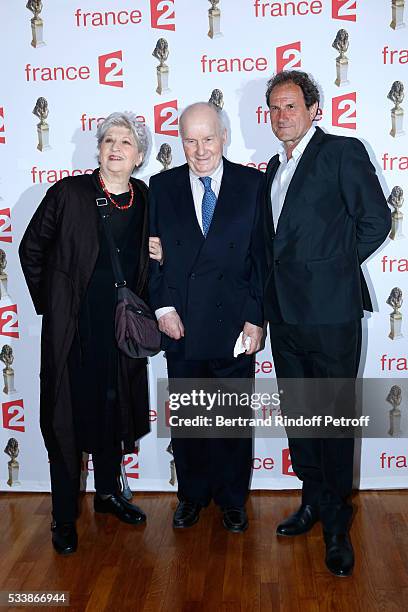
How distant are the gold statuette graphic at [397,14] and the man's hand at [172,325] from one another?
1607 mm

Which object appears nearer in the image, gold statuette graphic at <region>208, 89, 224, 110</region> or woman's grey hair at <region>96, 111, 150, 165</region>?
woman's grey hair at <region>96, 111, 150, 165</region>

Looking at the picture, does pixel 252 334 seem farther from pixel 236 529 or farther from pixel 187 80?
pixel 187 80

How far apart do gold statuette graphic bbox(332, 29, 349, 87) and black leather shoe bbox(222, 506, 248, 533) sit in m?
1.93

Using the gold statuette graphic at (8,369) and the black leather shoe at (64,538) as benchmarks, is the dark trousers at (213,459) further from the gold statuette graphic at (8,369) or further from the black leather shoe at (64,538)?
the gold statuette graphic at (8,369)

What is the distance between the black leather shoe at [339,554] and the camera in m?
2.82

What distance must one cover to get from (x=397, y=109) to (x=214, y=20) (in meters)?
0.91

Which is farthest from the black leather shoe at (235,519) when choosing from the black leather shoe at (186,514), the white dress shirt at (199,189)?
the white dress shirt at (199,189)

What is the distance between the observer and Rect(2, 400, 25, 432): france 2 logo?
3672 mm

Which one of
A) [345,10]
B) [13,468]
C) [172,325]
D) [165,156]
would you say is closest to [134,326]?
[172,325]

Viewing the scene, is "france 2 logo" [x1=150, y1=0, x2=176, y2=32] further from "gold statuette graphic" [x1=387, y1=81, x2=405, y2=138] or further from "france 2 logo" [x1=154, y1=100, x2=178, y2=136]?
"gold statuette graphic" [x1=387, y1=81, x2=405, y2=138]

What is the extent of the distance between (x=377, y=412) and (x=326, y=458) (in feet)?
2.51

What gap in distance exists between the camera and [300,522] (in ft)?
10.3

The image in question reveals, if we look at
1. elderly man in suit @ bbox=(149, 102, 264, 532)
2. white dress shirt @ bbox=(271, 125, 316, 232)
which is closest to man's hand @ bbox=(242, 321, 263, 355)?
elderly man in suit @ bbox=(149, 102, 264, 532)

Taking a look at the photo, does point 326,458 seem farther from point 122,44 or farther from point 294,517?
point 122,44
